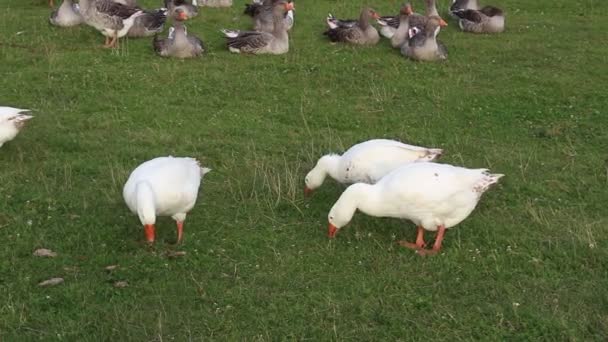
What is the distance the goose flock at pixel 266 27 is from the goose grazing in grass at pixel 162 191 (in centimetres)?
741

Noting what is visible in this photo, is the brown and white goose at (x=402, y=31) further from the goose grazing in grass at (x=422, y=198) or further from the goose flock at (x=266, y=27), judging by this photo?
the goose grazing in grass at (x=422, y=198)

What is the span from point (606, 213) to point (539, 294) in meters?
2.23

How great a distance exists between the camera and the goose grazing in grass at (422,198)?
7.34 metres

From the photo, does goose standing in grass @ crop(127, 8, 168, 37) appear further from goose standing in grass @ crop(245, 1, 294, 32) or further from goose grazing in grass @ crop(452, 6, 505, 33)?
goose grazing in grass @ crop(452, 6, 505, 33)

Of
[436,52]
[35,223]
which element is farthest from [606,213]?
[436,52]

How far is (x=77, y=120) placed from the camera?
37.4 ft

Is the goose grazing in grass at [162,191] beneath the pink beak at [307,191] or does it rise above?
above

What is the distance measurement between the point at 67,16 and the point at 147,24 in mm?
1936

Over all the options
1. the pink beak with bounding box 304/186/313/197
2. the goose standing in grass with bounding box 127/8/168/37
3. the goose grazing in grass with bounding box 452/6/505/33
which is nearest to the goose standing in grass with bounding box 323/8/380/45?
the goose grazing in grass with bounding box 452/6/505/33

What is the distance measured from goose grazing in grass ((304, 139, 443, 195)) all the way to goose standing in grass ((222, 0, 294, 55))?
7018 millimetres

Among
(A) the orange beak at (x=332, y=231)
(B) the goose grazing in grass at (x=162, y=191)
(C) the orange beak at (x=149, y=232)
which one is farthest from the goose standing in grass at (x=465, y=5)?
(C) the orange beak at (x=149, y=232)

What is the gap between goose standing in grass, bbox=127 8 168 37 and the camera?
16422mm

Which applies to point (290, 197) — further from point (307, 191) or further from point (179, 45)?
point (179, 45)

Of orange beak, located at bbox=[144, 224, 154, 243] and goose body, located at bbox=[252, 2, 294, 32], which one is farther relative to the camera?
goose body, located at bbox=[252, 2, 294, 32]
